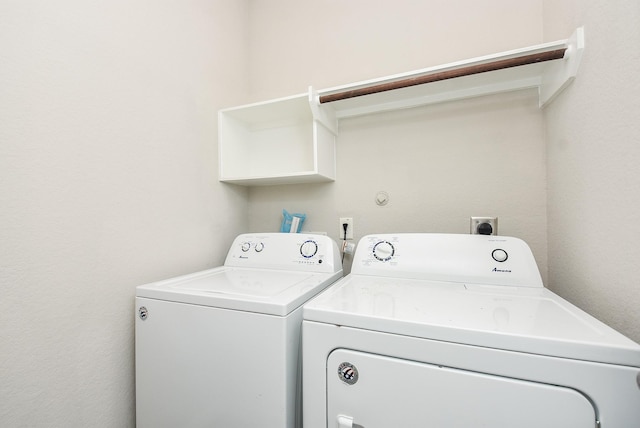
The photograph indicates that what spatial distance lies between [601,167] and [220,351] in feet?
4.03

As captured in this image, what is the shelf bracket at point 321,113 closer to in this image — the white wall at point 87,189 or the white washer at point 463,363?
the white wall at point 87,189

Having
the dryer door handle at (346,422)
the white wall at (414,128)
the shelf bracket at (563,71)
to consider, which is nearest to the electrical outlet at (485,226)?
the white wall at (414,128)

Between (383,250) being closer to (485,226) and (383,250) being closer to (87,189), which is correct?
(485,226)

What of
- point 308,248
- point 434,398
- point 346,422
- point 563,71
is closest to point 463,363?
point 434,398

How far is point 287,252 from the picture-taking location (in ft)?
4.14

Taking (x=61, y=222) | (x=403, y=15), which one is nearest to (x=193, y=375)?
(x=61, y=222)

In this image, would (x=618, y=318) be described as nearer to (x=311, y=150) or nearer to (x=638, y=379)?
(x=638, y=379)

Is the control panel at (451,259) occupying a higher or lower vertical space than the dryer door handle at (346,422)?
higher

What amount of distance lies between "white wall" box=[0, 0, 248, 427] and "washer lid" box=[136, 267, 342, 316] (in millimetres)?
170

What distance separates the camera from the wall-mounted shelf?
38.7 inches

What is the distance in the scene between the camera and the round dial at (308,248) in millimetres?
1219

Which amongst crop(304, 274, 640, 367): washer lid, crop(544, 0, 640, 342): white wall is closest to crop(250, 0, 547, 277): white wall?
crop(544, 0, 640, 342): white wall

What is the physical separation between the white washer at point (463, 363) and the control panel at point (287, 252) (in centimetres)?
37

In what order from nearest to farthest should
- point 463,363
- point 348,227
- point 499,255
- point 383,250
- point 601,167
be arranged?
point 463,363, point 601,167, point 499,255, point 383,250, point 348,227
